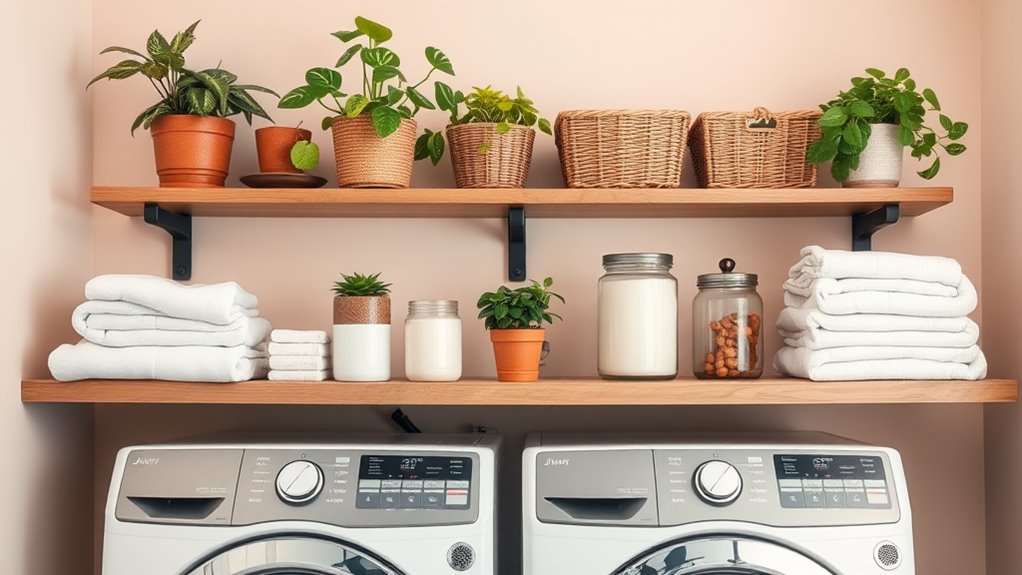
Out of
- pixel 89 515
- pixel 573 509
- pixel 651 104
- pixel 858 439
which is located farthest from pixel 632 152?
pixel 89 515

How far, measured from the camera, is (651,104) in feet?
6.49

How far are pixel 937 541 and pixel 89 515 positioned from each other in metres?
1.83

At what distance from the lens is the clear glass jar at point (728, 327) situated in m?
1.71

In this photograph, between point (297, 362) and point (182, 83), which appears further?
point (182, 83)

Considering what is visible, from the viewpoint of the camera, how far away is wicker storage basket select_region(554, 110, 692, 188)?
1706 mm

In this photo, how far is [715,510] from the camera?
150 centimetres

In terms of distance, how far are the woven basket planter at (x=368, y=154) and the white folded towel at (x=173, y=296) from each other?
31 centimetres

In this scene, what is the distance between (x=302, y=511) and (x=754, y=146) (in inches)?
42.3

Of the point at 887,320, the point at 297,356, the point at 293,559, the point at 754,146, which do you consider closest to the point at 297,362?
the point at 297,356

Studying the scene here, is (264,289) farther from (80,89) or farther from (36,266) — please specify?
(80,89)

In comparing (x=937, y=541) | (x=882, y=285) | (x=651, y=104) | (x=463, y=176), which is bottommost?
(x=937, y=541)

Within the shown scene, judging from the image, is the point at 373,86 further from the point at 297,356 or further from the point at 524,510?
the point at 524,510

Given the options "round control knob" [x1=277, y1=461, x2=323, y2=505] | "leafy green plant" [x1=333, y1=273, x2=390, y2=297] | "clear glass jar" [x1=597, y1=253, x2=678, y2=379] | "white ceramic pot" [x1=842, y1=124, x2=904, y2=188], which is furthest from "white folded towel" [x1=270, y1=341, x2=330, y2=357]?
"white ceramic pot" [x1=842, y1=124, x2=904, y2=188]

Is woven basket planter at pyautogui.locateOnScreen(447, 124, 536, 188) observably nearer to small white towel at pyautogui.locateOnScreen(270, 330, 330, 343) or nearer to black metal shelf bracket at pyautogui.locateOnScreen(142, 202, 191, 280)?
small white towel at pyautogui.locateOnScreen(270, 330, 330, 343)
